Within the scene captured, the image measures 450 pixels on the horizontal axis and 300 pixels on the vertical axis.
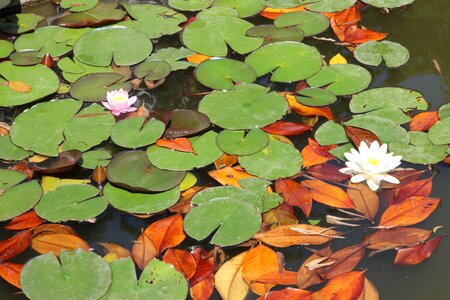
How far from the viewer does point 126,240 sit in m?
2.00

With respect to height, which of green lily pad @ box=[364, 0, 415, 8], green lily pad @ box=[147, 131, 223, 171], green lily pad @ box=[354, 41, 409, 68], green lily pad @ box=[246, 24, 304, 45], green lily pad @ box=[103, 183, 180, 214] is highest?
green lily pad @ box=[364, 0, 415, 8]

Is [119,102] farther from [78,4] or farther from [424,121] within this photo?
[424,121]

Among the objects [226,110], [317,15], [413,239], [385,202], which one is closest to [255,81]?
[226,110]

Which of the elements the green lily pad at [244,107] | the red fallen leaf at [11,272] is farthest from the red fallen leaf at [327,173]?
the red fallen leaf at [11,272]

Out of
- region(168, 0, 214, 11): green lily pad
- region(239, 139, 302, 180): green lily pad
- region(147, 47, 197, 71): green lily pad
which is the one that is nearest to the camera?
region(239, 139, 302, 180): green lily pad

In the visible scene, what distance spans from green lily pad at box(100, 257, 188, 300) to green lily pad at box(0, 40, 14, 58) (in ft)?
4.39

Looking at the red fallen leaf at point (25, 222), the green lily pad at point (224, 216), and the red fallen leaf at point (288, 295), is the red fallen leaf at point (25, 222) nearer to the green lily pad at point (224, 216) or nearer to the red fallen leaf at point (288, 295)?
the green lily pad at point (224, 216)

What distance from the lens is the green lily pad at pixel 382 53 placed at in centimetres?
A: 267

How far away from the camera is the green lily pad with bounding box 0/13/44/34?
2.92 m

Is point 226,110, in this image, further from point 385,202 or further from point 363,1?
point 363,1

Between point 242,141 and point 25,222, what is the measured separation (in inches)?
31.0

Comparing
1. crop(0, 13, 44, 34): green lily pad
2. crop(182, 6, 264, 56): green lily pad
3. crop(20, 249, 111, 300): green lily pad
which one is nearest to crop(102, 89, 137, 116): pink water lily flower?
crop(182, 6, 264, 56): green lily pad

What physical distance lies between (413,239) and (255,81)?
974 mm

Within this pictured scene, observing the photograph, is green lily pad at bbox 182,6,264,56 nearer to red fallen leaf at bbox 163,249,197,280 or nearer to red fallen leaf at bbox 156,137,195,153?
red fallen leaf at bbox 156,137,195,153
